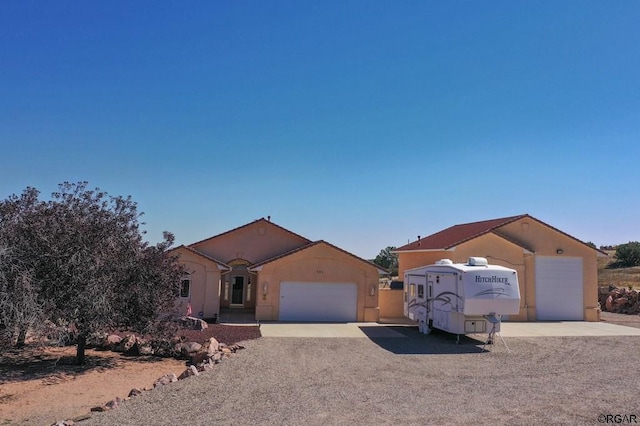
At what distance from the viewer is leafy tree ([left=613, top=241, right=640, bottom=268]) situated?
58344mm

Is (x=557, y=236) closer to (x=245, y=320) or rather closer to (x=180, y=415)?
(x=245, y=320)

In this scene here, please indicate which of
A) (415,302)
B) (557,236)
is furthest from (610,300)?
(415,302)

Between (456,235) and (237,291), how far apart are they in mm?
13979

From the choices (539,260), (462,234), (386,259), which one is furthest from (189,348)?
(386,259)

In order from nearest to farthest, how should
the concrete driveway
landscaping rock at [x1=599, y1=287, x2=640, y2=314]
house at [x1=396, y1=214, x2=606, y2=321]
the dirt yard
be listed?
the dirt yard
the concrete driveway
house at [x1=396, y1=214, x2=606, y2=321]
landscaping rock at [x1=599, y1=287, x2=640, y2=314]

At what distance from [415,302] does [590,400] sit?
11.7 metres

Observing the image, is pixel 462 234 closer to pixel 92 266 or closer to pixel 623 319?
pixel 623 319

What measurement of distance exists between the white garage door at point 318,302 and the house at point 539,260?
18.5ft

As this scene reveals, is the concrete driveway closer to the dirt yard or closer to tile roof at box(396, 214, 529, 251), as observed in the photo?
the dirt yard

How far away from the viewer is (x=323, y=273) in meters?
23.7

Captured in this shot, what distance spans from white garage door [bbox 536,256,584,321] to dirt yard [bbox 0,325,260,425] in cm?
1653

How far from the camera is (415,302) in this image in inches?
829

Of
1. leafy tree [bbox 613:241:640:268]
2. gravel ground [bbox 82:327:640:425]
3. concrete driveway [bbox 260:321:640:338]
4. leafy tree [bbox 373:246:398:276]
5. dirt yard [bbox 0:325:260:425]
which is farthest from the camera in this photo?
leafy tree [bbox 373:246:398:276]

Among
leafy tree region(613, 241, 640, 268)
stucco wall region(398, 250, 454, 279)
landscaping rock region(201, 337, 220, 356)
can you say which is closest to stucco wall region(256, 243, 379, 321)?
stucco wall region(398, 250, 454, 279)
